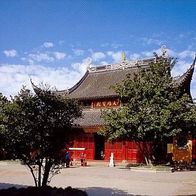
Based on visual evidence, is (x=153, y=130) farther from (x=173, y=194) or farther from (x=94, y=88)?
(x=94, y=88)

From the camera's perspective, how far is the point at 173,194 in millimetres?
13914

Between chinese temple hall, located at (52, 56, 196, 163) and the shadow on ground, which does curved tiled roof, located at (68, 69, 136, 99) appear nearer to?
chinese temple hall, located at (52, 56, 196, 163)

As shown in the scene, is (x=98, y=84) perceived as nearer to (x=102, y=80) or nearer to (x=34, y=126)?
(x=102, y=80)

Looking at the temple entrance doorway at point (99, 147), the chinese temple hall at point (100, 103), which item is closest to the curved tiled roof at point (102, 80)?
the chinese temple hall at point (100, 103)

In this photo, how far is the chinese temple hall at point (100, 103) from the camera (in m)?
31.9

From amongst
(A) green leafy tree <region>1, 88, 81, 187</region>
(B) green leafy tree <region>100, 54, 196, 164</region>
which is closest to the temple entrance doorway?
(B) green leafy tree <region>100, 54, 196, 164</region>

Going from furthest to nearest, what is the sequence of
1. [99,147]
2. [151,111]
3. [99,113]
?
[99,147], [99,113], [151,111]

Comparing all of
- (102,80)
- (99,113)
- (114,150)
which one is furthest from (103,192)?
(102,80)

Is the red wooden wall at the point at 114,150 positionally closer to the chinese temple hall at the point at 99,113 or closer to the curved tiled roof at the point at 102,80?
the chinese temple hall at the point at 99,113

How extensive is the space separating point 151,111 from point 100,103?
1167 centimetres

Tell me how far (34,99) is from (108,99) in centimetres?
2285

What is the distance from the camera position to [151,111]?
24.0 m

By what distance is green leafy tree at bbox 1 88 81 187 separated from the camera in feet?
38.5

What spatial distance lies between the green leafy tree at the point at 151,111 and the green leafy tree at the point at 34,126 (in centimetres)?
1244
